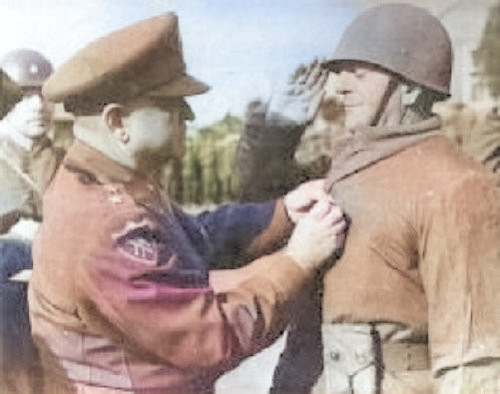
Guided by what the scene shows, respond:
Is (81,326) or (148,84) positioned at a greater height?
(148,84)

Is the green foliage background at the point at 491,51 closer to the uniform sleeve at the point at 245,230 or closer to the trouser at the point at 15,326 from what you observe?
the uniform sleeve at the point at 245,230

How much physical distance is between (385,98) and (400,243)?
10.5 inches

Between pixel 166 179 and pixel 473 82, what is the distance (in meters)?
0.59

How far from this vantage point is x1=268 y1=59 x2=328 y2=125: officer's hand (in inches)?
123

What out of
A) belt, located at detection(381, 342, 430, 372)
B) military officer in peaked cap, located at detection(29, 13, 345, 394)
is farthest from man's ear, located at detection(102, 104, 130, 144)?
belt, located at detection(381, 342, 430, 372)

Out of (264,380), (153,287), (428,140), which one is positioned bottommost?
(264,380)

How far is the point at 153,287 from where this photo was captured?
308cm

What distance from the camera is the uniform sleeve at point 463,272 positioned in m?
3.09

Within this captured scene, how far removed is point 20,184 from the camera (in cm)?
318

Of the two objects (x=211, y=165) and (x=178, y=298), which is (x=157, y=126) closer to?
(x=211, y=165)

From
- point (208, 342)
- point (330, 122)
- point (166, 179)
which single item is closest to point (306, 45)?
point (330, 122)

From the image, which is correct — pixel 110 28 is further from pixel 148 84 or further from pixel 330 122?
pixel 330 122

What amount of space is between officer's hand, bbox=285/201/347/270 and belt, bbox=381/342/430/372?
0.65ft

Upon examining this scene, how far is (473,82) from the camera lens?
3.15 m
